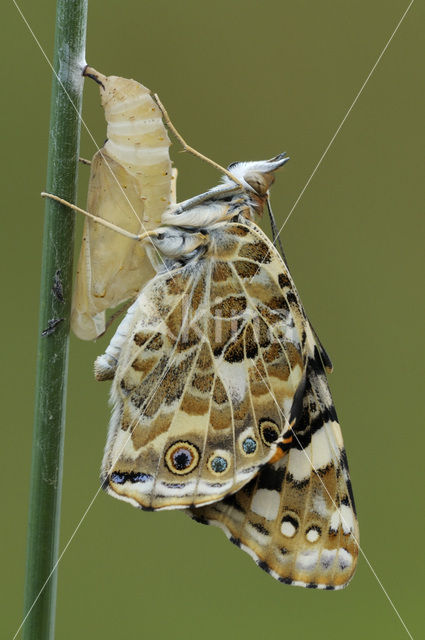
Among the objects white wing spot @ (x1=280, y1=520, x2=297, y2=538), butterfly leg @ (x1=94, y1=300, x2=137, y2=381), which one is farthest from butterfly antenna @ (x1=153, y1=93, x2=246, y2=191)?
white wing spot @ (x1=280, y1=520, x2=297, y2=538)

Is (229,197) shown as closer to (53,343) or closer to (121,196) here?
(121,196)

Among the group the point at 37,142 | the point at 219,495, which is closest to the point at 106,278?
the point at 219,495

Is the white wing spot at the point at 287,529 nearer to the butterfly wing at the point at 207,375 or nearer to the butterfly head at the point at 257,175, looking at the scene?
the butterfly wing at the point at 207,375

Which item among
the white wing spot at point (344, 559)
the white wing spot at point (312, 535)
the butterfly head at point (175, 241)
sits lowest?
the white wing spot at point (344, 559)

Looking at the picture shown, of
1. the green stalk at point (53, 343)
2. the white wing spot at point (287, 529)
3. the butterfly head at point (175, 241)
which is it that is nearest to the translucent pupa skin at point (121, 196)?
the butterfly head at point (175, 241)

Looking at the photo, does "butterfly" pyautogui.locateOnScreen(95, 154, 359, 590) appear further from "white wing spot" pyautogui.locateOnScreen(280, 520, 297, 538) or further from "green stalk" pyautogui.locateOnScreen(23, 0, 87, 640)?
"green stalk" pyautogui.locateOnScreen(23, 0, 87, 640)

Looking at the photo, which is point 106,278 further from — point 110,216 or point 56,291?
point 56,291

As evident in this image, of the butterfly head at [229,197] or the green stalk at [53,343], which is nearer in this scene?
the green stalk at [53,343]
